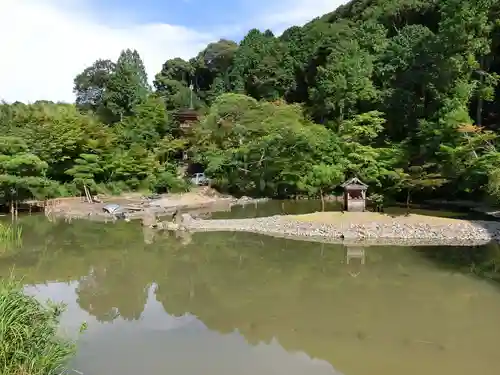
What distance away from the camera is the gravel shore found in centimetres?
1669

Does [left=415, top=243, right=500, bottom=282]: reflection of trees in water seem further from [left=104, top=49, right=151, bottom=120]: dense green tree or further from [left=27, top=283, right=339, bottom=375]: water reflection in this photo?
[left=104, top=49, right=151, bottom=120]: dense green tree

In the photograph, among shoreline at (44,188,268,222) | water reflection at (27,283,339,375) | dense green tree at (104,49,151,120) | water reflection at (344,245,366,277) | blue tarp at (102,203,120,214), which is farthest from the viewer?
dense green tree at (104,49,151,120)

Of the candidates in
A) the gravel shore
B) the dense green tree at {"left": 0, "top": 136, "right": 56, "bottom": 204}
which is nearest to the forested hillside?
the dense green tree at {"left": 0, "top": 136, "right": 56, "bottom": 204}

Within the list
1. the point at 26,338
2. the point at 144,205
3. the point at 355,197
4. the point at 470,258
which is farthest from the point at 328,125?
the point at 26,338

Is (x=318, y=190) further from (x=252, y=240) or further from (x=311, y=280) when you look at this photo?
(x=311, y=280)

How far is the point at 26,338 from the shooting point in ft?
18.5

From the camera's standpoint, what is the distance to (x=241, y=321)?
32.0 ft

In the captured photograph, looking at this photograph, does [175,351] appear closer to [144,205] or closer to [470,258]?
[470,258]

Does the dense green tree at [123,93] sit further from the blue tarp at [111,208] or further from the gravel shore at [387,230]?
the gravel shore at [387,230]

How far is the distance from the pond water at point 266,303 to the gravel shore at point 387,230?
0.82 m

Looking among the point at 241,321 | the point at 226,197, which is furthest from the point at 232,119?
the point at 241,321

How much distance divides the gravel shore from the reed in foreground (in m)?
12.4

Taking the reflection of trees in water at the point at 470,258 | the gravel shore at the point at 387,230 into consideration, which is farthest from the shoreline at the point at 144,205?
the reflection of trees in water at the point at 470,258

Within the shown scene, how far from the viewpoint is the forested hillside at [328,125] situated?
22.2 meters
